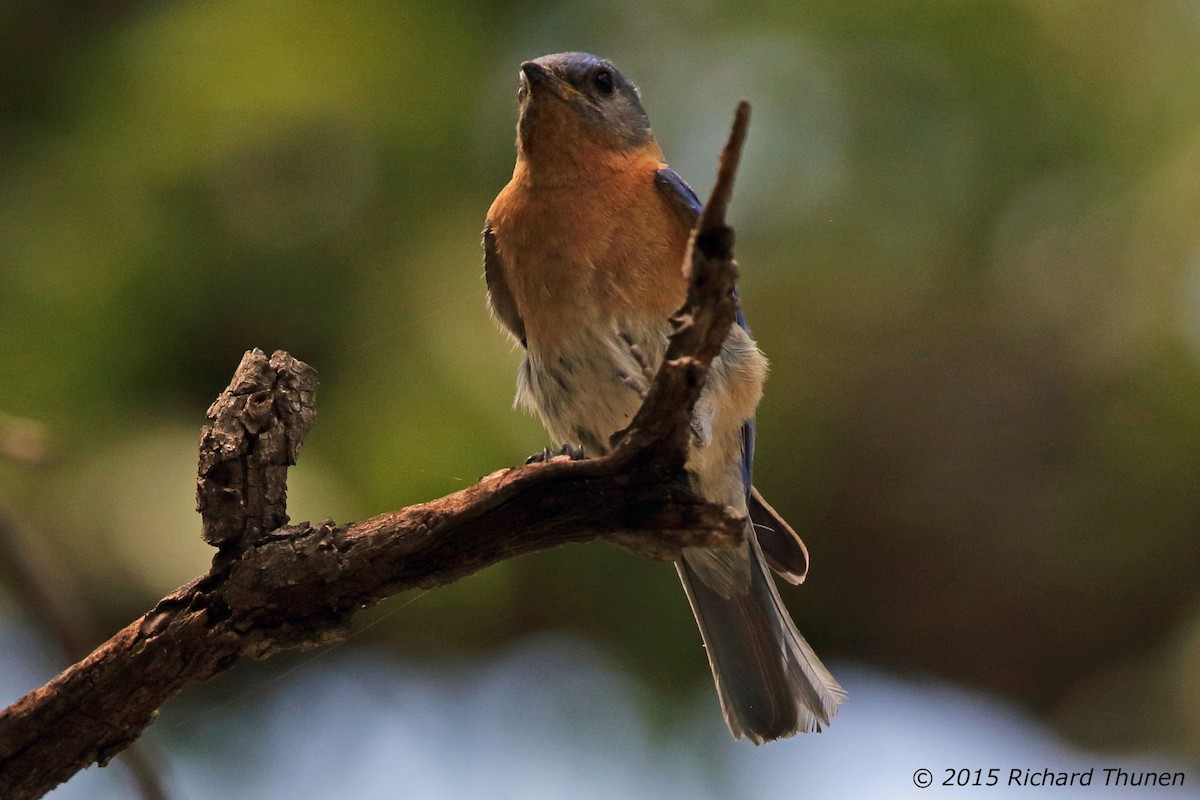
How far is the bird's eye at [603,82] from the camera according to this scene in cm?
246

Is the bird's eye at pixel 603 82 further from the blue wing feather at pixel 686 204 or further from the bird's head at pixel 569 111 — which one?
the blue wing feather at pixel 686 204

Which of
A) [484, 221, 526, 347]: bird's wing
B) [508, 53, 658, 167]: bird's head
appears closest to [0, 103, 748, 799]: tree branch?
[484, 221, 526, 347]: bird's wing

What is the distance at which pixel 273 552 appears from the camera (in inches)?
62.3

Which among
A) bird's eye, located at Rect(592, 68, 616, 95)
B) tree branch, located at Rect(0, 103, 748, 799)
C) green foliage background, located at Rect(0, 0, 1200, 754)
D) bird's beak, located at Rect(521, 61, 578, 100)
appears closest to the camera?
tree branch, located at Rect(0, 103, 748, 799)

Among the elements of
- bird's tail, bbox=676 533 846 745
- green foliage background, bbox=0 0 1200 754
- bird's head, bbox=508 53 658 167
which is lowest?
bird's tail, bbox=676 533 846 745

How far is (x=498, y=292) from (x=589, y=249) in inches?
11.7

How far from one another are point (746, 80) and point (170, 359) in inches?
62.3

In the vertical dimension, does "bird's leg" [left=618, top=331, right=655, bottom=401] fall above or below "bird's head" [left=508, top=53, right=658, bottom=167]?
below

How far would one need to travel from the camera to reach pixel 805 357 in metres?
2.88

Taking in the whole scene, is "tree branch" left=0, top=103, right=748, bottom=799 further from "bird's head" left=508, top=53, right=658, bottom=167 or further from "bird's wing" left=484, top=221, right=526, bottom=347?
"bird's head" left=508, top=53, right=658, bottom=167

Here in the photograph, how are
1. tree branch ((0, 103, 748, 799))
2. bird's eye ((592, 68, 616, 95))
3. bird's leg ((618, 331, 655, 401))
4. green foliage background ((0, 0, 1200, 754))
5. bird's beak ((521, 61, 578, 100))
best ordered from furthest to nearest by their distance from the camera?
1. green foliage background ((0, 0, 1200, 754))
2. bird's eye ((592, 68, 616, 95))
3. bird's beak ((521, 61, 578, 100))
4. bird's leg ((618, 331, 655, 401))
5. tree branch ((0, 103, 748, 799))

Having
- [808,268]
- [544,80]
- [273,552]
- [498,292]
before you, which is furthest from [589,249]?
[273,552]

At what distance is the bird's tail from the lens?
2.38 meters

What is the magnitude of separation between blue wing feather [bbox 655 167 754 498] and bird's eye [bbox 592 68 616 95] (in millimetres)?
A: 238
